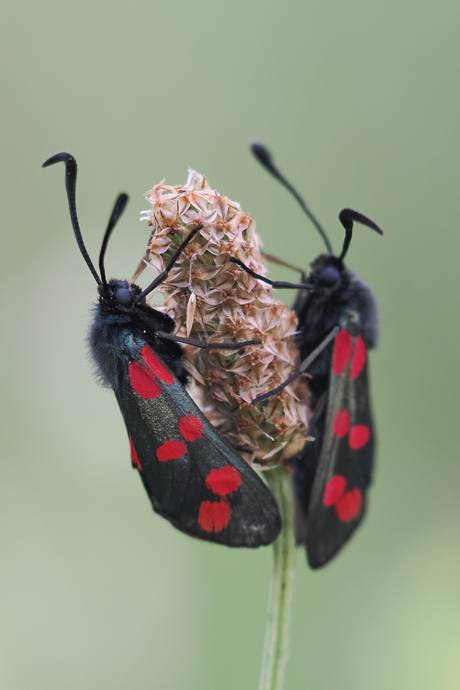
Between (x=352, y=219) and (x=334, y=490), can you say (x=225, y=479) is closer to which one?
(x=334, y=490)

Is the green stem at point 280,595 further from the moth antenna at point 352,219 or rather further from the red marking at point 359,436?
the moth antenna at point 352,219

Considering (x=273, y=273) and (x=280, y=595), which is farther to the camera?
(x=273, y=273)

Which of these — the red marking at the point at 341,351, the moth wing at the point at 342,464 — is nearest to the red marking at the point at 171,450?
the moth wing at the point at 342,464

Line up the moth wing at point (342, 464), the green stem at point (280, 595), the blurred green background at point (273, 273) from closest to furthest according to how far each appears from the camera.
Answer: the green stem at point (280, 595) → the moth wing at point (342, 464) → the blurred green background at point (273, 273)

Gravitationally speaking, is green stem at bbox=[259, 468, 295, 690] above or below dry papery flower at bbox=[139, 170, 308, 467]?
below

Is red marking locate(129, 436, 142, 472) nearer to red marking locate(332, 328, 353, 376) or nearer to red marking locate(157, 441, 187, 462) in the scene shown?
red marking locate(157, 441, 187, 462)

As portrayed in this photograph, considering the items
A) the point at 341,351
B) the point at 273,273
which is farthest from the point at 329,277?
the point at 273,273

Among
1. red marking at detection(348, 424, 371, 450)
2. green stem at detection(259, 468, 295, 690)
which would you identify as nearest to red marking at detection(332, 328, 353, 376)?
red marking at detection(348, 424, 371, 450)
